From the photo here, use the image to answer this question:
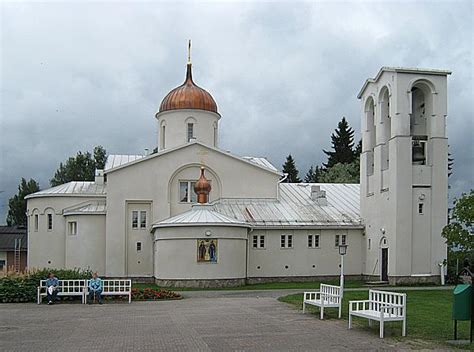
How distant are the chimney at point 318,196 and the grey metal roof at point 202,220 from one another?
8.93 meters

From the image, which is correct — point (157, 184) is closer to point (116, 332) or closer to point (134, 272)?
point (134, 272)

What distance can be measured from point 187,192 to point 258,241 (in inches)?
245

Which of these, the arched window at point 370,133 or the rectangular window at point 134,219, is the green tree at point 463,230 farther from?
the rectangular window at point 134,219

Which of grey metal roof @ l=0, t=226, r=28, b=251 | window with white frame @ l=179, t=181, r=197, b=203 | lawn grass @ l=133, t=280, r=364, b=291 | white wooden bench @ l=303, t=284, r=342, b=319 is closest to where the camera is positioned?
white wooden bench @ l=303, t=284, r=342, b=319

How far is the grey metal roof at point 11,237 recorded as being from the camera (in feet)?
244

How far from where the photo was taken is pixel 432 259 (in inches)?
1610

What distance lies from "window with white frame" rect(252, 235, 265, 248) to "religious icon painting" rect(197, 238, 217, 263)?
4.88 metres

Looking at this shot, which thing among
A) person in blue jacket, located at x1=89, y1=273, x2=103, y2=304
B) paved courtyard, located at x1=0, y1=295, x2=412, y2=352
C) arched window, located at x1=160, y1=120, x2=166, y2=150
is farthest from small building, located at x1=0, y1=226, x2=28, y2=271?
paved courtyard, located at x1=0, y1=295, x2=412, y2=352

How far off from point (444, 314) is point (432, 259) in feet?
62.1

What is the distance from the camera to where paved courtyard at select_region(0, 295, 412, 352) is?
16.2 m

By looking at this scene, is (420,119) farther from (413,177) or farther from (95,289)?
(95,289)

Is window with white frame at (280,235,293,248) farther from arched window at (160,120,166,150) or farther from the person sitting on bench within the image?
the person sitting on bench

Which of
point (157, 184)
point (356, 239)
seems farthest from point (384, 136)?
point (157, 184)

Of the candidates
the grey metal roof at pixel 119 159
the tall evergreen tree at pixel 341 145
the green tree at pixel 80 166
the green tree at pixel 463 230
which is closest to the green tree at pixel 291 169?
the tall evergreen tree at pixel 341 145
